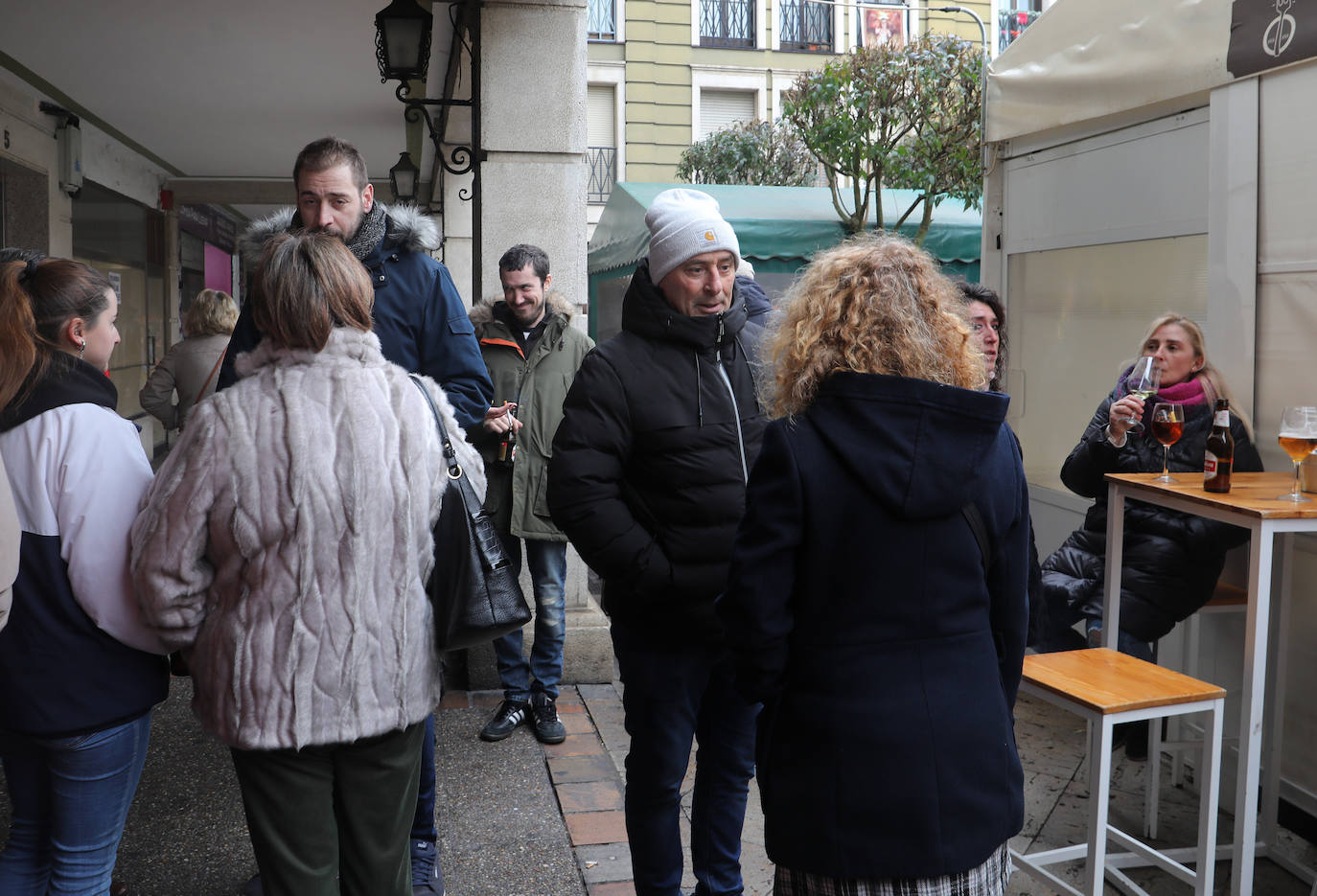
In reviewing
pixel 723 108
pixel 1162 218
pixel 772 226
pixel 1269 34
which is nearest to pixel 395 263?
pixel 1269 34

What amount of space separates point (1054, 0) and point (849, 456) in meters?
4.51

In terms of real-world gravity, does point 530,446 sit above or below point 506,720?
above

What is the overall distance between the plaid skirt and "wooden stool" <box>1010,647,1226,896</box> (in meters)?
0.93

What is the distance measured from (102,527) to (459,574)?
726 millimetres

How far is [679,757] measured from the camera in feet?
9.23

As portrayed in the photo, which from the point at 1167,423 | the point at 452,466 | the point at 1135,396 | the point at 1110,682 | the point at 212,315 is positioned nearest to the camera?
the point at 452,466

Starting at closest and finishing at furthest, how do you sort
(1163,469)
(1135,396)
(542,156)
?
1. (1135,396)
2. (1163,469)
3. (542,156)

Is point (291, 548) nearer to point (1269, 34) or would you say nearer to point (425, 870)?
point (425, 870)

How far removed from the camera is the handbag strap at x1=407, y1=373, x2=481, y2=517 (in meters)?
2.38

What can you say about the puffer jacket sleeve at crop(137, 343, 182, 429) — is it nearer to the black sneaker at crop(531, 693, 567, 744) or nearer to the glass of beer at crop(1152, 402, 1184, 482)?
the black sneaker at crop(531, 693, 567, 744)

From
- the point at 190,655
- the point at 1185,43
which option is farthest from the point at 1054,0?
the point at 190,655

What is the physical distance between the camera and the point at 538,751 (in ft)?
14.6

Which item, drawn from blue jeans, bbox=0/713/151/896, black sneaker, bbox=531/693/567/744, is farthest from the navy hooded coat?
black sneaker, bbox=531/693/567/744

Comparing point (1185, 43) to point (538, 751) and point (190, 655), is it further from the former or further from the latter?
point (190, 655)
